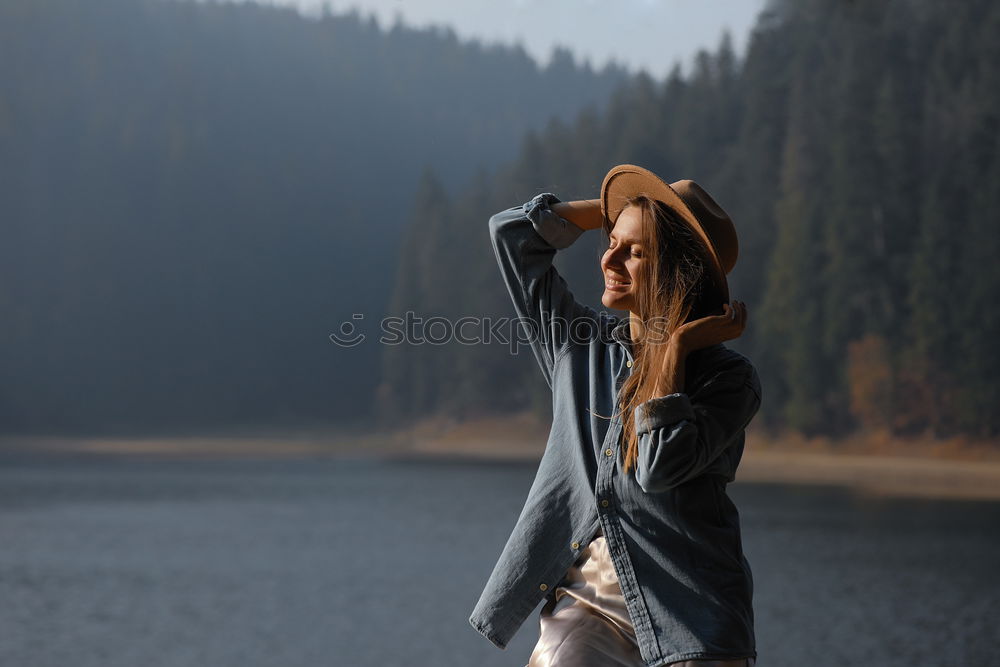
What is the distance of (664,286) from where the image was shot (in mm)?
1739

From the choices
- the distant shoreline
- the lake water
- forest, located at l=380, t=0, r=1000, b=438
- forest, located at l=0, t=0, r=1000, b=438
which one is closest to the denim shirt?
the lake water

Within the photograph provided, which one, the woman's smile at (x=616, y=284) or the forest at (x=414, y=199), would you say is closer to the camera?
the woman's smile at (x=616, y=284)

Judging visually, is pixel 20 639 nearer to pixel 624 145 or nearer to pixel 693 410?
pixel 693 410

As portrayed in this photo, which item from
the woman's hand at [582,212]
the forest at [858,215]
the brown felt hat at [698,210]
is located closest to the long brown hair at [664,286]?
the brown felt hat at [698,210]

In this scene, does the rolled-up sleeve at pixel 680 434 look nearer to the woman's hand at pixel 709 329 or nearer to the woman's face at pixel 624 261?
the woman's hand at pixel 709 329

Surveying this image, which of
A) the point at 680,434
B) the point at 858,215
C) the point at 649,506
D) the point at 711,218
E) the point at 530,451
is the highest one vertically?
the point at 858,215

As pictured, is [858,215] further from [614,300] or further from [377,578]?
[614,300]

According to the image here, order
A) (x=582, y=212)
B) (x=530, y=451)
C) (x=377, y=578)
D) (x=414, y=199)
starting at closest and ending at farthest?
(x=582, y=212) → (x=377, y=578) → (x=530, y=451) → (x=414, y=199)

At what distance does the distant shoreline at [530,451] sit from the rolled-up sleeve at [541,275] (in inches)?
944

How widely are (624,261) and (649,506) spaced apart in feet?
1.20

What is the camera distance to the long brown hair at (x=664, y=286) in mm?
1711

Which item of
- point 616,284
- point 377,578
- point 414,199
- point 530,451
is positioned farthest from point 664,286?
point 414,199

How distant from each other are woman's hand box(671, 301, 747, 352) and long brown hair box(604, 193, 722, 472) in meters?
0.05

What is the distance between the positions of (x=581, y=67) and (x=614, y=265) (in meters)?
93.7
